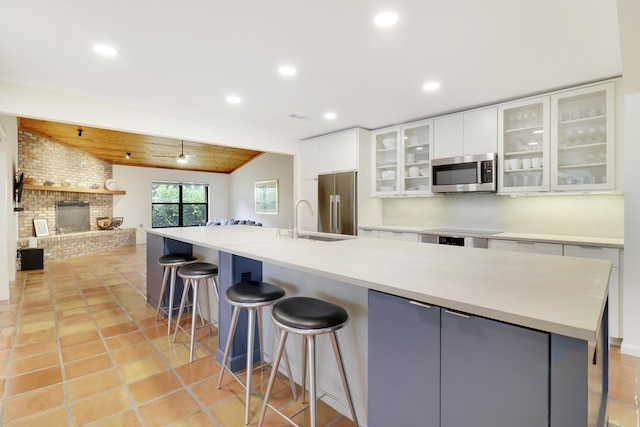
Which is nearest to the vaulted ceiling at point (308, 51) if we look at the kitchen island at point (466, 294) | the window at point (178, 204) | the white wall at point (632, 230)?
the white wall at point (632, 230)

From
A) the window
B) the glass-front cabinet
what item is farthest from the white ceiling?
the window

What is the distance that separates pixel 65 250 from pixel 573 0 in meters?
8.83

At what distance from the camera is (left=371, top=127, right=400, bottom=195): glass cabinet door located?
4551 millimetres

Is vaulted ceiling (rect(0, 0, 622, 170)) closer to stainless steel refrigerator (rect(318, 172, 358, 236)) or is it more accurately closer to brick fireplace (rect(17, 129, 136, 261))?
stainless steel refrigerator (rect(318, 172, 358, 236))

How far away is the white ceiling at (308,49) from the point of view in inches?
74.5

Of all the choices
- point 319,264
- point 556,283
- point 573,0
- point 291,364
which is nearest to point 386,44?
point 573,0

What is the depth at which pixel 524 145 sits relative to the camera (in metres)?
Result: 3.43

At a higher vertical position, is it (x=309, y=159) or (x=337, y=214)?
(x=309, y=159)

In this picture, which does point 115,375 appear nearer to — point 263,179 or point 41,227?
point 41,227

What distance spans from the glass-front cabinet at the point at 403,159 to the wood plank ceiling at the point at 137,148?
16.2ft

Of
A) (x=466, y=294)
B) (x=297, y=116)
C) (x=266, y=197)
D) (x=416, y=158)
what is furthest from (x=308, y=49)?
(x=266, y=197)

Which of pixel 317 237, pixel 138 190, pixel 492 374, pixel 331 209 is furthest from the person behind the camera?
pixel 138 190

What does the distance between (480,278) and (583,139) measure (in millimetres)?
2868

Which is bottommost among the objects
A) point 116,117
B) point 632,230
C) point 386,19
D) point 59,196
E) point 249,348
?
point 249,348
